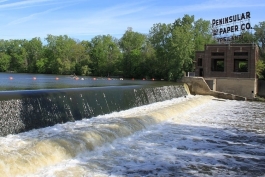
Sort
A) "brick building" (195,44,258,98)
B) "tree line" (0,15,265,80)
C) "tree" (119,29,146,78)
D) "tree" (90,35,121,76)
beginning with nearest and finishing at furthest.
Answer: "brick building" (195,44,258,98) < "tree line" (0,15,265,80) < "tree" (119,29,146,78) < "tree" (90,35,121,76)

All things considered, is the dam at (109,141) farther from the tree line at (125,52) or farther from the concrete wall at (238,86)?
the tree line at (125,52)

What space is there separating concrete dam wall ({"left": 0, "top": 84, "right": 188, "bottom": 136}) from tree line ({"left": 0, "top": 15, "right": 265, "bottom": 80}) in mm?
25090

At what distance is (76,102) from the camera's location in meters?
15.3

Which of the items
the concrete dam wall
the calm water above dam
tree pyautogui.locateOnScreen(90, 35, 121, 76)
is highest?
tree pyautogui.locateOnScreen(90, 35, 121, 76)

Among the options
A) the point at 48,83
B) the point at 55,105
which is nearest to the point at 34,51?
the point at 48,83

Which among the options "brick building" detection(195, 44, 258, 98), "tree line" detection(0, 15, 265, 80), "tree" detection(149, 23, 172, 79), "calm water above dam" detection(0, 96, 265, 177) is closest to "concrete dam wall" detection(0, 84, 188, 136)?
"calm water above dam" detection(0, 96, 265, 177)

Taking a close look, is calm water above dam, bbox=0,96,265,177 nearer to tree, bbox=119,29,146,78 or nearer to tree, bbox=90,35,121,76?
tree, bbox=119,29,146,78

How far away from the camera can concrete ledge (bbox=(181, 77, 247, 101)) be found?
104ft

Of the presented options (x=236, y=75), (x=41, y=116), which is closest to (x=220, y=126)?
(x=41, y=116)

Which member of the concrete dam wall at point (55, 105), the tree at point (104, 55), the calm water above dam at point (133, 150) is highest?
the tree at point (104, 55)

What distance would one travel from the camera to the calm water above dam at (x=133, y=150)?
8242mm

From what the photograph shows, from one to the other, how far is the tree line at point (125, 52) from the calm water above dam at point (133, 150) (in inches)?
1096

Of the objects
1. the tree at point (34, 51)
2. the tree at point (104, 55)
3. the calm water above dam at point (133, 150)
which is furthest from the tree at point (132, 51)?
the calm water above dam at point (133, 150)

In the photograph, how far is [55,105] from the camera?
45.3 feet
